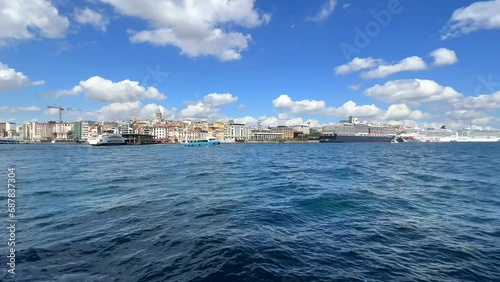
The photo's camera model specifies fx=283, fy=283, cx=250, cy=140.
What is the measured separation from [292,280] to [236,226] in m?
3.93

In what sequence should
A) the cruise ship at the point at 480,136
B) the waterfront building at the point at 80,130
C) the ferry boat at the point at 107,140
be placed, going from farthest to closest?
the waterfront building at the point at 80,130 < the cruise ship at the point at 480,136 < the ferry boat at the point at 107,140

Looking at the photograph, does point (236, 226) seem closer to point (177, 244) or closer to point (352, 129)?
point (177, 244)

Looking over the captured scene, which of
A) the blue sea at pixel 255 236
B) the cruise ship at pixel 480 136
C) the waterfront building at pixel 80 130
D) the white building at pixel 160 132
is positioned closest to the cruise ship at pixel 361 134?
the cruise ship at pixel 480 136

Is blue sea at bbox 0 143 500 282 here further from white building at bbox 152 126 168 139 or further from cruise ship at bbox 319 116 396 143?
cruise ship at bbox 319 116 396 143

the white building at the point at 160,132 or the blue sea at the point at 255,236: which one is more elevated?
the white building at the point at 160,132

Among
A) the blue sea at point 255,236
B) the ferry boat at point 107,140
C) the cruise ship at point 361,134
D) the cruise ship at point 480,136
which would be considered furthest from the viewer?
the cruise ship at point 361,134

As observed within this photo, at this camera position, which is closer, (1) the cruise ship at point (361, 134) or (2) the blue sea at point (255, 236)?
(2) the blue sea at point (255, 236)

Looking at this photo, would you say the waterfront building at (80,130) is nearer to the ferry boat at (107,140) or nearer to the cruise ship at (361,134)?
the ferry boat at (107,140)

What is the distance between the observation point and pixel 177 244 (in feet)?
27.2

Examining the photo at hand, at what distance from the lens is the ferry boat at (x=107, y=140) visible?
382 feet

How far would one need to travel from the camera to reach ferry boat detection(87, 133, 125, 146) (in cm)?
11631

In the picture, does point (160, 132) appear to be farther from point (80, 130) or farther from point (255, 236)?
point (255, 236)

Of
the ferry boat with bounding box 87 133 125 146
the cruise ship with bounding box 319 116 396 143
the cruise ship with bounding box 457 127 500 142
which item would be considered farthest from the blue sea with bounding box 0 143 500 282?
the cruise ship with bounding box 457 127 500 142

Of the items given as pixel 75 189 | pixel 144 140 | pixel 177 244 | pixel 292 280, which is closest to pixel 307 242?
pixel 292 280
